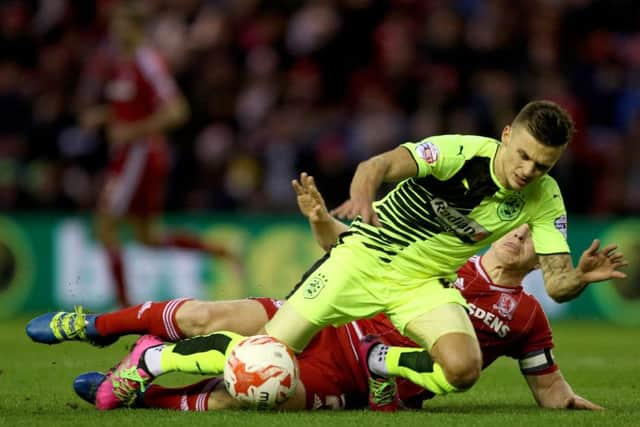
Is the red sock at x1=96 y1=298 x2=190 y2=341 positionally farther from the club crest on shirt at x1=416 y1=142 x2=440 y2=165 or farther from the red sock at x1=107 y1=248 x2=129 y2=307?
the red sock at x1=107 y1=248 x2=129 y2=307

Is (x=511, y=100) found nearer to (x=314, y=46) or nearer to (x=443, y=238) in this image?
(x=314, y=46)

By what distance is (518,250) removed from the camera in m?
6.78

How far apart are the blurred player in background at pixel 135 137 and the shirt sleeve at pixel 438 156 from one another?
20.0 feet

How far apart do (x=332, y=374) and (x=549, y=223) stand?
132 cm

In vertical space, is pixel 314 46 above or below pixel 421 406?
above

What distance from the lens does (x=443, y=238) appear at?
6.45m

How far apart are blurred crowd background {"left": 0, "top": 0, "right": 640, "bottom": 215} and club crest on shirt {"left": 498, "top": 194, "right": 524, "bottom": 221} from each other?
751cm

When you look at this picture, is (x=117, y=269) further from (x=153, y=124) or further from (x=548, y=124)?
(x=548, y=124)

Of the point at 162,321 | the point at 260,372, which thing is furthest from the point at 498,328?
the point at 162,321

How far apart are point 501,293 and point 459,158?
940mm

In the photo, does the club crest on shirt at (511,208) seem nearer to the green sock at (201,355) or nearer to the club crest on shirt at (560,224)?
the club crest on shirt at (560,224)

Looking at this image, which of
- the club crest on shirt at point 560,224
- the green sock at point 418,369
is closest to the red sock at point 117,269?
the green sock at point 418,369

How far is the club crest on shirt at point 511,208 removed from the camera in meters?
6.38


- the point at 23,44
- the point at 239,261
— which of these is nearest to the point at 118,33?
the point at 239,261
